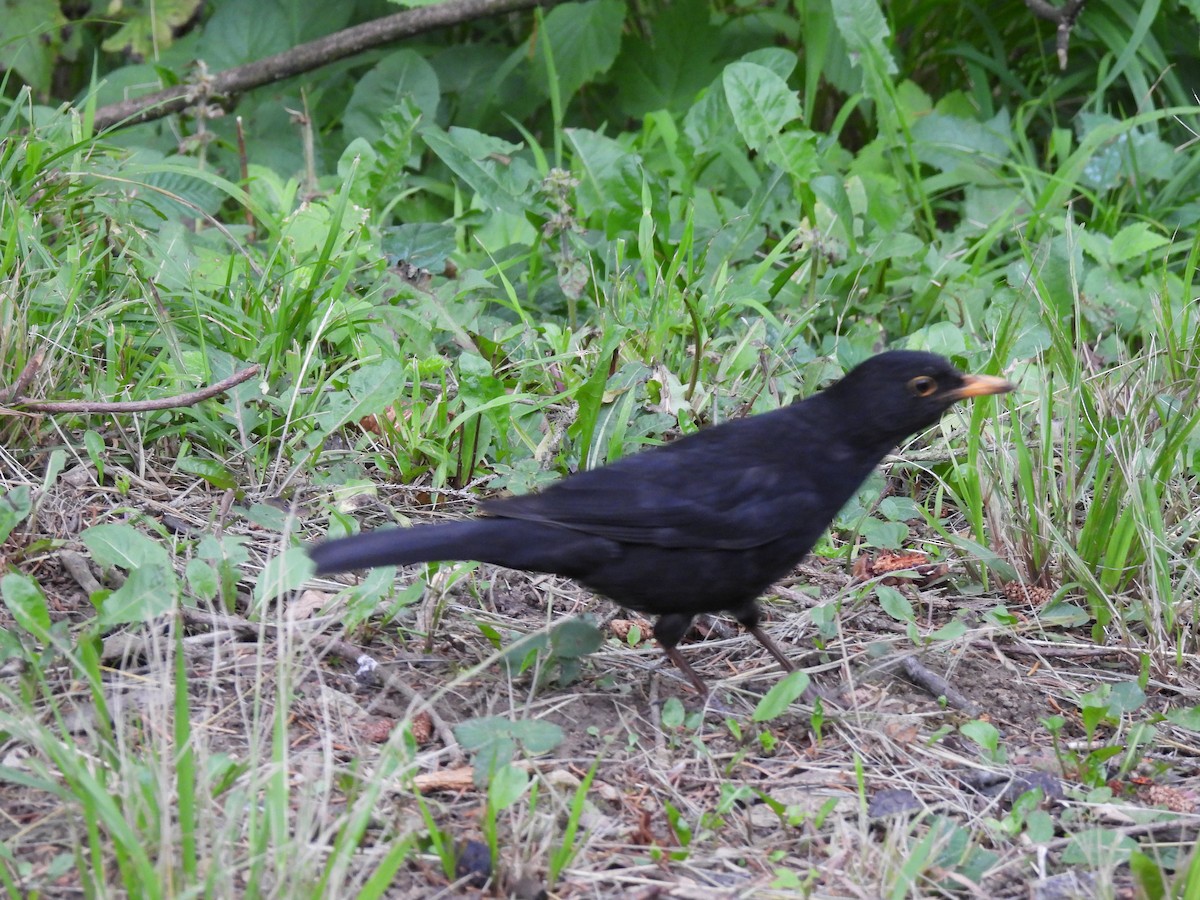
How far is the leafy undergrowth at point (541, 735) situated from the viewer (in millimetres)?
2156

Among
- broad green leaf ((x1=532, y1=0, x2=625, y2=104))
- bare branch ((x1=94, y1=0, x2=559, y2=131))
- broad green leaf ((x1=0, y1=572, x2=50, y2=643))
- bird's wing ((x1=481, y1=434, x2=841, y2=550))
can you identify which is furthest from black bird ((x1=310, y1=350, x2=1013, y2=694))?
bare branch ((x1=94, y1=0, x2=559, y2=131))

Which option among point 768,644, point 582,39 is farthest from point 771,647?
point 582,39

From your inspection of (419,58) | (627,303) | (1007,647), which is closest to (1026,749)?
(1007,647)

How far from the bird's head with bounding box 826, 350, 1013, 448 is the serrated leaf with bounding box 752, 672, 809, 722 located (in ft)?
2.53

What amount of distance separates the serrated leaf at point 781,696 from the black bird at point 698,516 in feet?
0.88

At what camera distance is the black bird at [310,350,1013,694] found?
2.97 metres

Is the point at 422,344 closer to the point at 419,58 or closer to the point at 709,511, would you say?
the point at 709,511

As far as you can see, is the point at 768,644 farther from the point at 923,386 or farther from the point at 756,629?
the point at 923,386

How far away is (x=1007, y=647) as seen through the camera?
328 centimetres

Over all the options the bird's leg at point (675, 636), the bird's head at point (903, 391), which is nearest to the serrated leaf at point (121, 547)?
the bird's leg at point (675, 636)

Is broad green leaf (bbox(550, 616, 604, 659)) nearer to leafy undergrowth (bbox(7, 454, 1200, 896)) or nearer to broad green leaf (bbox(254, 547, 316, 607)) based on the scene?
leafy undergrowth (bbox(7, 454, 1200, 896))

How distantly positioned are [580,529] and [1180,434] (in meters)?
1.54

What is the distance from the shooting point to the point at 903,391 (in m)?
3.31

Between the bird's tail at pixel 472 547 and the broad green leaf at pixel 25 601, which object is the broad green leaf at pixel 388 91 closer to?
the bird's tail at pixel 472 547
